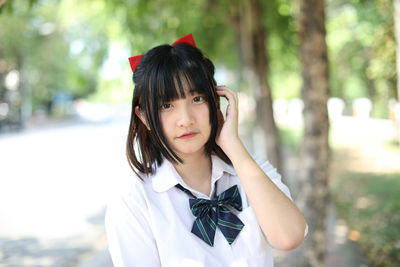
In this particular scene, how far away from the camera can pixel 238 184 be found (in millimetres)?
1895

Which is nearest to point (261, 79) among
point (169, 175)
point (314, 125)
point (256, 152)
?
point (256, 152)

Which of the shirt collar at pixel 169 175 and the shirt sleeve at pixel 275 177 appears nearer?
the shirt collar at pixel 169 175

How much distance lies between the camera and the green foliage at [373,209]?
505cm

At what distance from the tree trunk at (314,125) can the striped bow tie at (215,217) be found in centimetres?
235

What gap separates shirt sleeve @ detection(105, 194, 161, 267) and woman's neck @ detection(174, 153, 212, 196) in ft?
1.05

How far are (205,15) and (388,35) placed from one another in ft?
14.6

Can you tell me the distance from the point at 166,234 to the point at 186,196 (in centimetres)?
22

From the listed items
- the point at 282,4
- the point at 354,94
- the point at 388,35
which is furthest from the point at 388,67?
the point at 354,94

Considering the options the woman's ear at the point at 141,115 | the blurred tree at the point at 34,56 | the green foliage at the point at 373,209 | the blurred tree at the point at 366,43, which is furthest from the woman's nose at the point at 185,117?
the blurred tree at the point at 34,56

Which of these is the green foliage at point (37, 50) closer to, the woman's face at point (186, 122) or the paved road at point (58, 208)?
the paved road at point (58, 208)

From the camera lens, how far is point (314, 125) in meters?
3.91

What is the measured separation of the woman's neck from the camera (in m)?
1.87

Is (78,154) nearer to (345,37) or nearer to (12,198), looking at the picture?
(12,198)

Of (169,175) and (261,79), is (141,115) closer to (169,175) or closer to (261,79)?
(169,175)
